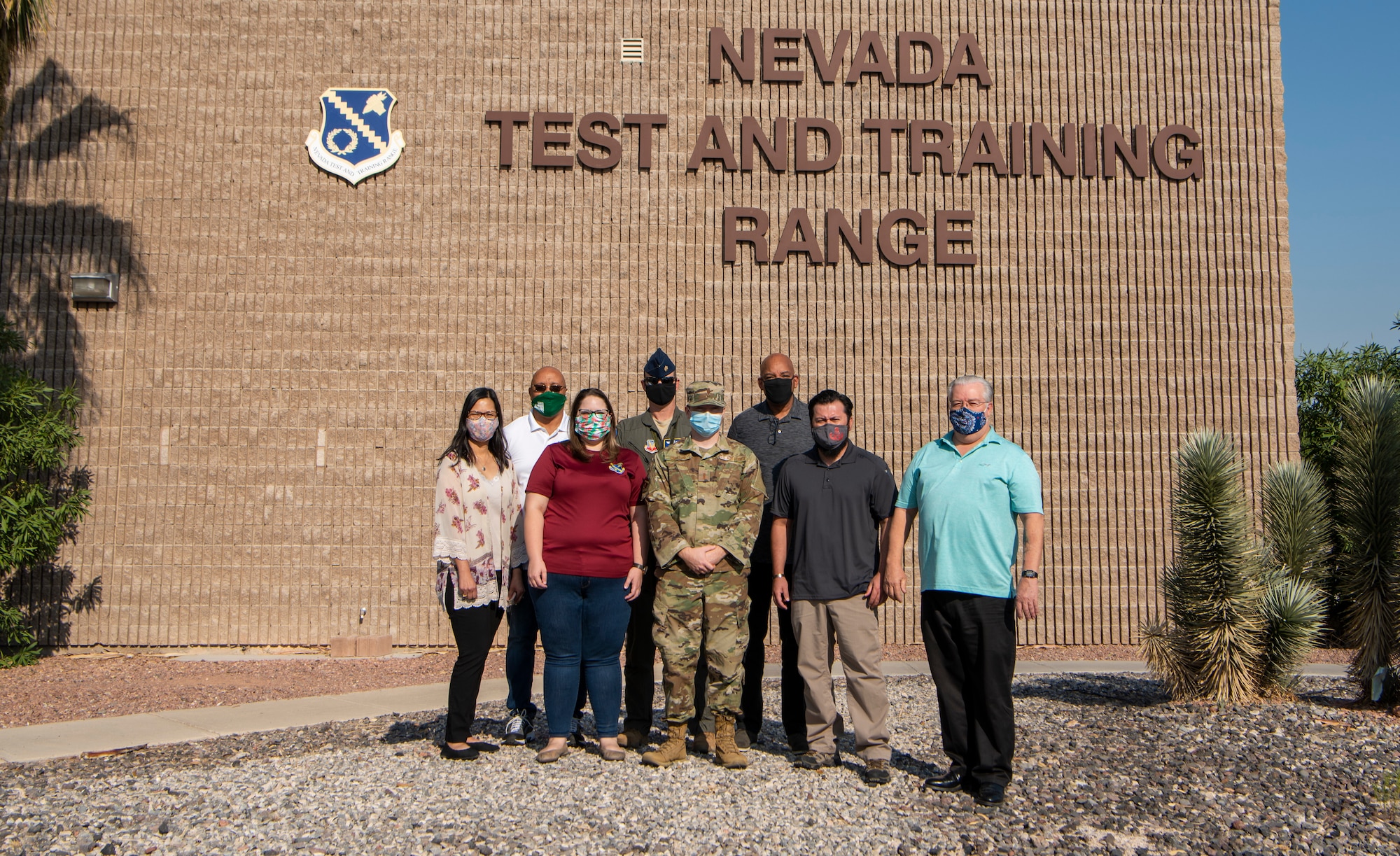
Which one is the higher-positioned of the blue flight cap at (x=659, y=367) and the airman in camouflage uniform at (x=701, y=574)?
the blue flight cap at (x=659, y=367)

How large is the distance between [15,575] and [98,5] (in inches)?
237

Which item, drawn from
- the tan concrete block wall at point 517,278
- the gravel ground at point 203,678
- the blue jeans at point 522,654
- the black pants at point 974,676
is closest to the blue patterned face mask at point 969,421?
the black pants at point 974,676

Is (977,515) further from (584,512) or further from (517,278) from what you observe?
(517,278)

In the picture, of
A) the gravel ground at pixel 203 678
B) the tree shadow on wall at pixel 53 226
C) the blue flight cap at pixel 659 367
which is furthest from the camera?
the tree shadow on wall at pixel 53 226

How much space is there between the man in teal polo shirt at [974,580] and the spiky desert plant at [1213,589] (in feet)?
8.22

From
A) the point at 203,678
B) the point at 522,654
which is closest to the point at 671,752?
the point at 522,654

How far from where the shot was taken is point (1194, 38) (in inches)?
416

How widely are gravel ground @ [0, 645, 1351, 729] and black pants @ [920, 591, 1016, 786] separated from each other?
466 centimetres

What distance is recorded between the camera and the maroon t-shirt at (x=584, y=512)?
4973 millimetres

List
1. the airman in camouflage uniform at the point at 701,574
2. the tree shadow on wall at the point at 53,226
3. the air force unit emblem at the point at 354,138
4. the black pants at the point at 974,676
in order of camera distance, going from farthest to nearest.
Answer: the air force unit emblem at the point at 354,138, the tree shadow on wall at the point at 53,226, the airman in camouflage uniform at the point at 701,574, the black pants at the point at 974,676

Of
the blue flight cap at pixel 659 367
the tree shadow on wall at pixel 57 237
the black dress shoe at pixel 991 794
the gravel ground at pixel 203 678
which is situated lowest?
the gravel ground at pixel 203 678

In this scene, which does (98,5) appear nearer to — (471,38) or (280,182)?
(280,182)

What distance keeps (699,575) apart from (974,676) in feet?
4.66

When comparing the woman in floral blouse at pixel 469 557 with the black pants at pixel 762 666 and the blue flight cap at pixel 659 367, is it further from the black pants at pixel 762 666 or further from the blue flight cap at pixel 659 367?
the black pants at pixel 762 666
